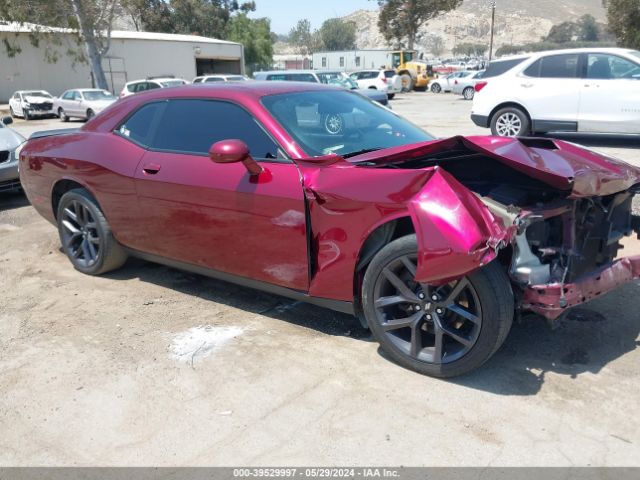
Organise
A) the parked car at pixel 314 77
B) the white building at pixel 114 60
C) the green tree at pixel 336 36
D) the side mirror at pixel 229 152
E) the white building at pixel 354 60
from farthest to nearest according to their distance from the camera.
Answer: the green tree at pixel 336 36 → the white building at pixel 354 60 → the white building at pixel 114 60 → the parked car at pixel 314 77 → the side mirror at pixel 229 152

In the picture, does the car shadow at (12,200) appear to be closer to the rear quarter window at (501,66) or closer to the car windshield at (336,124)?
the car windshield at (336,124)

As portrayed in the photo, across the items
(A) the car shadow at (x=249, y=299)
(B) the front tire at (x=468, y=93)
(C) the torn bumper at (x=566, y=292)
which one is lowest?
(B) the front tire at (x=468, y=93)

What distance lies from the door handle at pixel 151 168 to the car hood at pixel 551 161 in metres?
1.51

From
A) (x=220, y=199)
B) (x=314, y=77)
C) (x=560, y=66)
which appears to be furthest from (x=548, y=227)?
(x=314, y=77)

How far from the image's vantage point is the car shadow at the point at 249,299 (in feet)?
12.8

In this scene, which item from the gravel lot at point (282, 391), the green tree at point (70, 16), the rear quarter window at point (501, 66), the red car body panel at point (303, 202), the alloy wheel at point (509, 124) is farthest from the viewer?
the green tree at point (70, 16)

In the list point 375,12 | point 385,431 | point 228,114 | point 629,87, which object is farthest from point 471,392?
point 375,12

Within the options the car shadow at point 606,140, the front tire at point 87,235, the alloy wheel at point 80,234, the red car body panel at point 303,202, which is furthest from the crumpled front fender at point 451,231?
the car shadow at point 606,140

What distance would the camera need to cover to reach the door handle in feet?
13.6

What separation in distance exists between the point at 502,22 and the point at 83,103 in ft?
515

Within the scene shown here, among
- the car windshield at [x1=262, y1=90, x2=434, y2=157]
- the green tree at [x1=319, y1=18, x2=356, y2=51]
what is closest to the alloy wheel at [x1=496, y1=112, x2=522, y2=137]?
the car windshield at [x1=262, y1=90, x2=434, y2=157]

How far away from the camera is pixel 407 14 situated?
52.8m

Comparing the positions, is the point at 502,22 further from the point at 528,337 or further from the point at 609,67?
the point at 528,337

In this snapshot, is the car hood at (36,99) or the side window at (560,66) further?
the car hood at (36,99)
